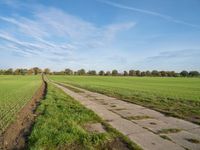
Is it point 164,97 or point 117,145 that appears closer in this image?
point 117,145

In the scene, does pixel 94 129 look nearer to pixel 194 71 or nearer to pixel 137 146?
pixel 137 146

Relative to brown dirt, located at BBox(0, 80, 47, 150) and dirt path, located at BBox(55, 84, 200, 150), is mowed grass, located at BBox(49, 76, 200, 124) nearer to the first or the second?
dirt path, located at BBox(55, 84, 200, 150)

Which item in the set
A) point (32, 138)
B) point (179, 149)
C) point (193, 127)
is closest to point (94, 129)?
point (32, 138)

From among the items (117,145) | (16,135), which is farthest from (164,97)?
(16,135)

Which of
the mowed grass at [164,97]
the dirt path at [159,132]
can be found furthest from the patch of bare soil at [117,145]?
the mowed grass at [164,97]

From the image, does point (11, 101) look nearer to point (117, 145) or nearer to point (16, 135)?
point (16, 135)

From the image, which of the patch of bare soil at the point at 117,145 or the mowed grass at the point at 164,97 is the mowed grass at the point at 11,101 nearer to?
the patch of bare soil at the point at 117,145

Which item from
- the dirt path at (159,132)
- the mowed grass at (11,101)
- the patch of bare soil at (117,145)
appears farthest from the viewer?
the mowed grass at (11,101)

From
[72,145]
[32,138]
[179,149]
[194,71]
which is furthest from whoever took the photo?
[194,71]

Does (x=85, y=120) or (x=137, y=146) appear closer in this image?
(x=137, y=146)

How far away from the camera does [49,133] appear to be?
7.77 meters

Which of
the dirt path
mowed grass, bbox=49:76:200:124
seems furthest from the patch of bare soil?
mowed grass, bbox=49:76:200:124

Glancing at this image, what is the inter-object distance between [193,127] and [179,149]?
2.99 m

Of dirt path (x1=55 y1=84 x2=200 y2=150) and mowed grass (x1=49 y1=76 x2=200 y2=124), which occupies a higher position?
dirt path (x1=55 y1=84 x2=200 y2=150)
